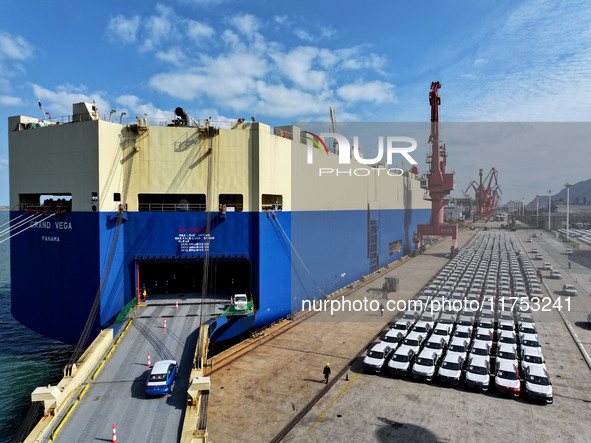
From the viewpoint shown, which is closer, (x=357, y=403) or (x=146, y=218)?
(x=357, y=403)

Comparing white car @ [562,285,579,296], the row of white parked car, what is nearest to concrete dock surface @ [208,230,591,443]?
the row of white parked car

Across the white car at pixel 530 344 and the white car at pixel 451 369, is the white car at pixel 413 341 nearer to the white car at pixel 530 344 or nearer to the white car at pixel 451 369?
the white car at pixel 451 369

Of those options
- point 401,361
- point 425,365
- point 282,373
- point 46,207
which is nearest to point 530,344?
point 425,365

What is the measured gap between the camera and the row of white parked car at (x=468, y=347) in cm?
1945

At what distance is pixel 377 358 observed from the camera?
21625 millimetres

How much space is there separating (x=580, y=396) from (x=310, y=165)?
25551 millimetres

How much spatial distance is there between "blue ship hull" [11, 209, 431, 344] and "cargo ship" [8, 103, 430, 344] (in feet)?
A: 0.26

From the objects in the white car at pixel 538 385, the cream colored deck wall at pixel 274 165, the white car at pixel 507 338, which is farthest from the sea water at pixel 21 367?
the white car at pixel 507 338

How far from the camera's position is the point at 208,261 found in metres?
28.8

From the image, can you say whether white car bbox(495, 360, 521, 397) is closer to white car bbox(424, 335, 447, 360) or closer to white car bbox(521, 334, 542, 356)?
white car bbox(521, 334, 542, 356)

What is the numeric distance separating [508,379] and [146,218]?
24356 millimetres

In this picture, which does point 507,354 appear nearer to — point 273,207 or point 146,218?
point 273,207

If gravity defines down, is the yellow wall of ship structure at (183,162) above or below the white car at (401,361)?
above

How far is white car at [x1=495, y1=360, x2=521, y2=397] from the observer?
728 inches
